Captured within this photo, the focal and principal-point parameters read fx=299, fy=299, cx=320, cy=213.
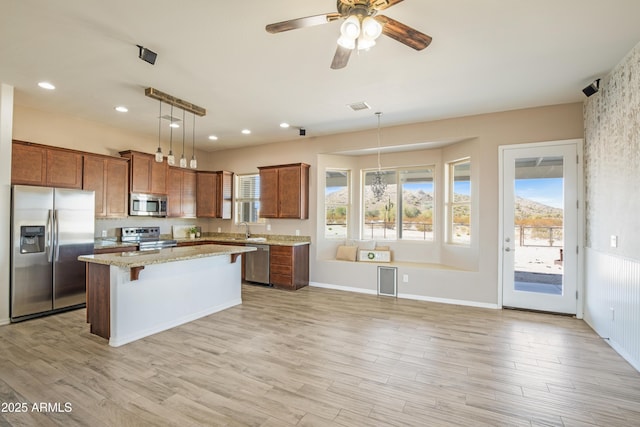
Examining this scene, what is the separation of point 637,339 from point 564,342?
0.65m

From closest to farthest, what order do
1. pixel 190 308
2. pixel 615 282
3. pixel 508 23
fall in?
1. pixel 508 23
2. pixel 615 282
3. pixel 190 308

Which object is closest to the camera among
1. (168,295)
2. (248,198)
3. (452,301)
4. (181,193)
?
(168,295)

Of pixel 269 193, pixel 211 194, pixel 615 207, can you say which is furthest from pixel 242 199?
pixel 615 207

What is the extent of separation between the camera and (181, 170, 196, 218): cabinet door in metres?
6.40

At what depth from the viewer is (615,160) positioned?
3156 mm

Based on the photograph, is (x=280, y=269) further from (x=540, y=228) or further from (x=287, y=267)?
(x=540, y=228)

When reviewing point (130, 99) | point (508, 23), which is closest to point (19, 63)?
point (130, 99)

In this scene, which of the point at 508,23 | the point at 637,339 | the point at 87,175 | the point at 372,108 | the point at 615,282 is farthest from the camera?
the point at 87,175

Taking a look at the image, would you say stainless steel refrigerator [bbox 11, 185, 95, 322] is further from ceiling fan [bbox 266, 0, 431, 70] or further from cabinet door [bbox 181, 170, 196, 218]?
ceiling fan [bbox 266, 0, 431, 70]

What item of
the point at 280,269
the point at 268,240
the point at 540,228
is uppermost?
the point at 540,228

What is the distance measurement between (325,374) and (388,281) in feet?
9.33

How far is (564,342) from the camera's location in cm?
326

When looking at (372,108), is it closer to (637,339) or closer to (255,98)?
(255,98)

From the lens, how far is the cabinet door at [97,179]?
463cm
